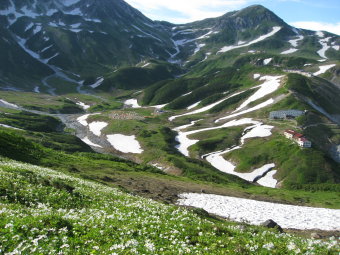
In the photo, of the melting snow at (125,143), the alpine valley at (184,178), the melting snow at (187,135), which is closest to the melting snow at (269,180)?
the alpine valley at (184,178)

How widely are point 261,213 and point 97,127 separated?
12372 centimetres

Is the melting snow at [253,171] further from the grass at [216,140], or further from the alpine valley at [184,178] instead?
the grass at [216,140]

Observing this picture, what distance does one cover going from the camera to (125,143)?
126m

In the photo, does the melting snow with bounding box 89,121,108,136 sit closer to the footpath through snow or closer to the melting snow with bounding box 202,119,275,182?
the footpath through snow

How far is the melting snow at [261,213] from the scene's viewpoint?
132 feet

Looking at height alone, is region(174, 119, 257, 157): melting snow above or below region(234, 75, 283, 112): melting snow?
below

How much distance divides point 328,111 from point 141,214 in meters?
157

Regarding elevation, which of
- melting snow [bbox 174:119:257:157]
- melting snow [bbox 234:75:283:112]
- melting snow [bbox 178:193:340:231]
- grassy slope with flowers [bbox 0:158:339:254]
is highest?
grassy slope with flowers [bbox 0:158:339:254]

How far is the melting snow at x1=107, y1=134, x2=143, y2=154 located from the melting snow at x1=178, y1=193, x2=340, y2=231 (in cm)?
6861

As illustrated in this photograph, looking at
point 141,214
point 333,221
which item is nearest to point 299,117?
point 333,221

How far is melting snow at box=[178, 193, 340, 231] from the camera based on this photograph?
132 feet

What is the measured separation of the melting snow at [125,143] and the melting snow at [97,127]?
11970 millimetres

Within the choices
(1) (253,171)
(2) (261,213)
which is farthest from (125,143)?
(2) (261,213)

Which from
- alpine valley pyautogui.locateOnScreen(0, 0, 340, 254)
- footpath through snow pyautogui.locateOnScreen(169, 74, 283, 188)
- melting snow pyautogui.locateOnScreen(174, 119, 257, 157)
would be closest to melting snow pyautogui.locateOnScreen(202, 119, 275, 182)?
footpath through snow pyautogui.locateOnScreen(169, 74, 283, 188)
